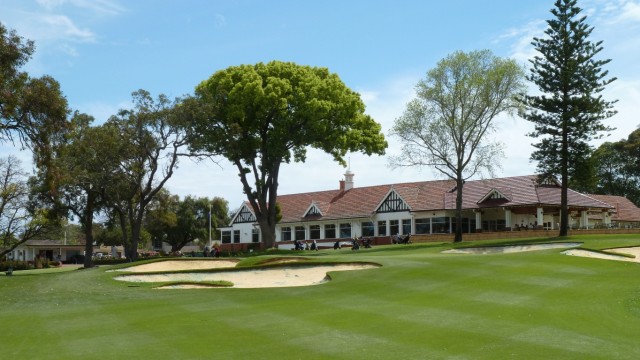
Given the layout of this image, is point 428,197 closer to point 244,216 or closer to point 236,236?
point 244,216

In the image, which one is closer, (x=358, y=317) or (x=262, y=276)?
(x=358, y=317)

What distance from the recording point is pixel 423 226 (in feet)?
226

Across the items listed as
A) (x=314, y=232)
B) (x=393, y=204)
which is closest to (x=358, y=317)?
(x=393, y=204)

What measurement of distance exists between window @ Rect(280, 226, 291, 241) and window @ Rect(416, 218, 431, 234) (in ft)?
60.9

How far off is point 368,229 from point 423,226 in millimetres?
7033

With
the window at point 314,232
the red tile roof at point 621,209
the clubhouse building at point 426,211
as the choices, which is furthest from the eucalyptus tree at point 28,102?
the red tile roof at point 621,209

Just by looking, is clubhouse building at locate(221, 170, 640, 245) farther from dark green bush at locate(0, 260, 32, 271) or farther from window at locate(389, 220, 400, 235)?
dark green bush at locate(0, 260, 32, 271)

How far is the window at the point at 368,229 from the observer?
240 feet

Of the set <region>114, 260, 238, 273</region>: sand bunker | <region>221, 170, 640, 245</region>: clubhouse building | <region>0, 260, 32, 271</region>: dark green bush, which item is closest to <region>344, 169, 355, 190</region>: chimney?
<region>221, 170, 640, 245</region>: clubhouse building

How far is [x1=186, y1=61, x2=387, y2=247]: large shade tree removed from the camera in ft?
170

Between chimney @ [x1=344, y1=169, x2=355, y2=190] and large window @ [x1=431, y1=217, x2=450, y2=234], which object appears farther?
chimney @ [x1=344, y1=169, x2=355, y2=190]

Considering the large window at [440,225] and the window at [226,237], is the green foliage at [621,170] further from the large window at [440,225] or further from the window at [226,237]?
the window at [226,237]

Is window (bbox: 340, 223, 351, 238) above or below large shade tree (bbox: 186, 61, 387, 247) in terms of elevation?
below

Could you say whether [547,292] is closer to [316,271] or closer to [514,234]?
[316,271]
